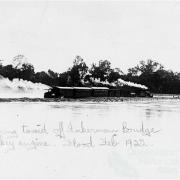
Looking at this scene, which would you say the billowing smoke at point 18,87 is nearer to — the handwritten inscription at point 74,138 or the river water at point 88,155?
the handwritten inscription at point 74,138

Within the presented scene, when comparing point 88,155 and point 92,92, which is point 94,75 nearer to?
point 92,92

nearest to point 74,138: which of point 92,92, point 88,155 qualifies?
point 88,155

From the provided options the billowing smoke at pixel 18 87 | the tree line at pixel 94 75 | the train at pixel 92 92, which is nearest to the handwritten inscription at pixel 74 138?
the train at pixel 92 92

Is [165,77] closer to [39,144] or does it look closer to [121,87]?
[121,87]

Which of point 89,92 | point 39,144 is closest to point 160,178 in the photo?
point 39,144

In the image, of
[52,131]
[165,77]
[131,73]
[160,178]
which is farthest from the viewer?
[131,73]

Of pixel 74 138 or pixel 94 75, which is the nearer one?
pixel 74 138

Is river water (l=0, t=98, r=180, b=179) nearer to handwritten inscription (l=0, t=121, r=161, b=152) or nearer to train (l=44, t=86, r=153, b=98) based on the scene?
handwritten inscription (l=0, t=121, r=161, b=152)
